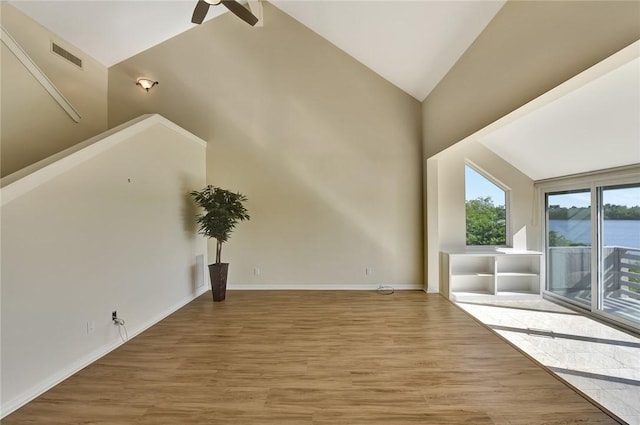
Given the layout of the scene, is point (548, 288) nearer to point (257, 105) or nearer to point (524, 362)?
point (524, 362)

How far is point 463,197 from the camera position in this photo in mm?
4652

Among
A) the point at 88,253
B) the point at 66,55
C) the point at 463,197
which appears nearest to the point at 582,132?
the point at 463,197

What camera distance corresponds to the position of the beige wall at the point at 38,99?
3421mm

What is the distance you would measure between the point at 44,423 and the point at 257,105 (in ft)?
14.9

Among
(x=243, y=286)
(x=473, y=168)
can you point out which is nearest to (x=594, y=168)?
(x=473, y=168)

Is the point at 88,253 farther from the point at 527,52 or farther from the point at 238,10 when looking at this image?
the point at 527,52

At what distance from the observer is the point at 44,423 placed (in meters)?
1.78

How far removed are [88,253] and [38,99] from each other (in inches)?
116

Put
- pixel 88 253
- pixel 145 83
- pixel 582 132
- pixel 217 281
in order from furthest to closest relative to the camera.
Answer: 1. pixel 145 83
2. pixel 217 281
3. pixel 582 132
4. pixel 88 253

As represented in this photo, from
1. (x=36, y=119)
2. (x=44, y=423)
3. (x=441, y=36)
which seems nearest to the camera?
(x=44, y=423)

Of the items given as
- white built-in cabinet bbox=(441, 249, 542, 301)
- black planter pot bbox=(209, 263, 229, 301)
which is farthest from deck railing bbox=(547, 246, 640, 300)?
black planter pot bbox=(209, 263, 229, 301)

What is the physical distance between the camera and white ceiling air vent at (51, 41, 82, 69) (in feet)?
13.4

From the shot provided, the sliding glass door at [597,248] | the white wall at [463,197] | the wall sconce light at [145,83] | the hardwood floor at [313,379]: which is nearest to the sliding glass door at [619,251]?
the sliding glass door at [597,248]

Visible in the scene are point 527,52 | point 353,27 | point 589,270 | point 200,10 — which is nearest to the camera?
point 527,52
